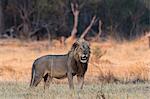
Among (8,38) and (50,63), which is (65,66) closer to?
(50,63)

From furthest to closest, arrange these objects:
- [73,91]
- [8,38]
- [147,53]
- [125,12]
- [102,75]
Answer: [125,12] → [8,38] → [147,53] → [102,75] → [73,91]

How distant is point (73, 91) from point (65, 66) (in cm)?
72

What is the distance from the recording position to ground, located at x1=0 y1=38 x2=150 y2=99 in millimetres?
11562

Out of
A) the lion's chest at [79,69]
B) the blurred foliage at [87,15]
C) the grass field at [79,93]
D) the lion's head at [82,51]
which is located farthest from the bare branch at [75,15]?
the lion's head at [82,51]

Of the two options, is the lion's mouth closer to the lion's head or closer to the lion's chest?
the lion's head

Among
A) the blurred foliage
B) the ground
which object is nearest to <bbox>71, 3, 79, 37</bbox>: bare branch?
the blurred foliage

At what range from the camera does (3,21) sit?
34500mm

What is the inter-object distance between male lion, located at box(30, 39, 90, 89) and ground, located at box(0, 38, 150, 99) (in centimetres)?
30

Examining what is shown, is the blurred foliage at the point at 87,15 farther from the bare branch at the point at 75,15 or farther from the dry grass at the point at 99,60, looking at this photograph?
the dry grass at the point at 99,60

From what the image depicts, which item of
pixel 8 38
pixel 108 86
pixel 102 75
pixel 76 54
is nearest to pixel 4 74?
pixel 102 75

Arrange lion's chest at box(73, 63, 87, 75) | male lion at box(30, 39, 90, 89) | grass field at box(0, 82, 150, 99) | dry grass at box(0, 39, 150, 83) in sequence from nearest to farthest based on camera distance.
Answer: grass field at box(0, 82, 150, 99) → male lion at box(30, 39, 90, 89) → lion's chest at box(73, 63, 87, 75) → dry grass at box(0, 39, 150, 83)

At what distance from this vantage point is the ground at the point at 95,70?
1156 centimetres

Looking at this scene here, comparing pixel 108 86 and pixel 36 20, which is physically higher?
pixel 36 20

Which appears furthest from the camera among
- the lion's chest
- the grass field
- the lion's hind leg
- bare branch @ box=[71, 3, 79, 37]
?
bare branch @ box=[71, 3, 79, 37]
